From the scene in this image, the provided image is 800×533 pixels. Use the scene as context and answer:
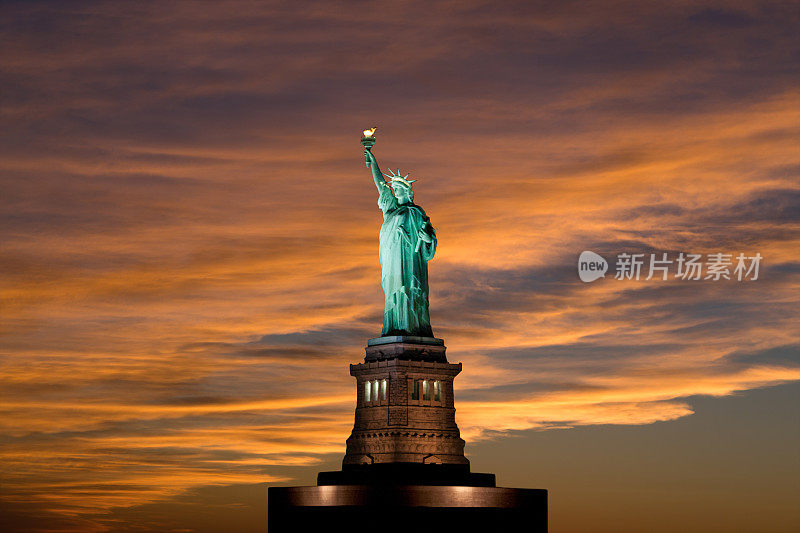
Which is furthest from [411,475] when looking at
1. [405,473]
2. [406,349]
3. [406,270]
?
[406,270]

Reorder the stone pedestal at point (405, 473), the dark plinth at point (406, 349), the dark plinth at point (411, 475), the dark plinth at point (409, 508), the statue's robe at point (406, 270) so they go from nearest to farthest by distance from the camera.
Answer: the dark plinth at point (409, 508)
the stone pedestal at point (405, 473)
the dark plinth at point (411, 475)
the dark plinth at point (406, 349)
the statue's robe at point (406, 270)

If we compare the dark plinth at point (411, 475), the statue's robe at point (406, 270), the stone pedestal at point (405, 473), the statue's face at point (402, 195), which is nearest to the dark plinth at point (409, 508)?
the stone pedestal at point (405, 473)

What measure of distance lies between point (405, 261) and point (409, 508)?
473 inches

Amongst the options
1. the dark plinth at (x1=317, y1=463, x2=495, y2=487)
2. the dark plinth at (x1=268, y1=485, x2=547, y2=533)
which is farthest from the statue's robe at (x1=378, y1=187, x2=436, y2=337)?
the dark plinth at (x1=268, y1=485, x2=547, y2=533)

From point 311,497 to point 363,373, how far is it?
619 centimetres

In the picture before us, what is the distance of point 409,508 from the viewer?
5722cm

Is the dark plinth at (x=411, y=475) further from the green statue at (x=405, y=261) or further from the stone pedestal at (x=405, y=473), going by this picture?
the green statue at (x=405, y=261)

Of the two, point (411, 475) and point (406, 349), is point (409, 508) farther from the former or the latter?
point (406, 349)

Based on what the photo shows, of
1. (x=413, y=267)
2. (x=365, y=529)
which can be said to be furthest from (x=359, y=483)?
(x=413, y=267)

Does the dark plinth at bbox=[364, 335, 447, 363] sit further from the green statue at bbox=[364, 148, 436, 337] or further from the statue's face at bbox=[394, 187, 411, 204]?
the statue's face at bbox=[394, 187, 411, 204]

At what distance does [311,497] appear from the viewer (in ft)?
196

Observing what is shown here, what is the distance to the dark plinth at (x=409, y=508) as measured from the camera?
5725 cm

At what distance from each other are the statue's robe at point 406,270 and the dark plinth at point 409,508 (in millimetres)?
8061

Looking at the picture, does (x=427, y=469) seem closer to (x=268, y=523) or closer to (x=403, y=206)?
(x=268, y=523)
